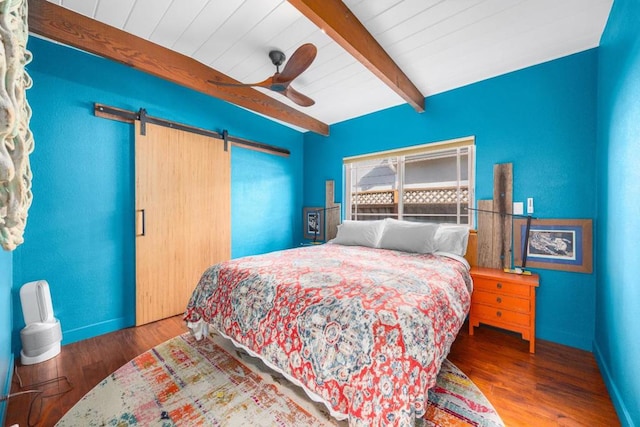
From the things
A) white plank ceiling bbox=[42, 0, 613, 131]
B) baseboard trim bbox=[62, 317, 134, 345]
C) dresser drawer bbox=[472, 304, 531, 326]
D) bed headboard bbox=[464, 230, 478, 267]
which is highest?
white plank ceiling bbox=[42, 0, 613, 131]

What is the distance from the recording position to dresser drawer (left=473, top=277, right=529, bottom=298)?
2148 mm

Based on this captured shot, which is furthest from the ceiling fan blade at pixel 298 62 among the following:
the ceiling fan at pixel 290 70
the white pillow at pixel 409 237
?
the white pillow at pixel 409 237

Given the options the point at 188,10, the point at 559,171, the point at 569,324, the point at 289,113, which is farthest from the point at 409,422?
the point at 289,113

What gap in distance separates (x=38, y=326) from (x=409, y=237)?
10.6ft

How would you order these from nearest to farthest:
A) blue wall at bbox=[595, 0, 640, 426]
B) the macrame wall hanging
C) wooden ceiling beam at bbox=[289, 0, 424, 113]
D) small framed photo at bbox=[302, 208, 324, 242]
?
the macrame wall hanging, blue wall at bbox=[595, 0, 640, 426], wooden ceiling beam at bbox=[289, 0, 424, 113], small framed photo at bbox=[302, 208, 324, 242]

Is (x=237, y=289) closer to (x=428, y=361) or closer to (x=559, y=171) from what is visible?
(x=428, y=361)

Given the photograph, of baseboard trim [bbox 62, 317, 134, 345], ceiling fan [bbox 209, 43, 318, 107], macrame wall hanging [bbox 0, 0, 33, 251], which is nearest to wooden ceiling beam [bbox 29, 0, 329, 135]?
ceiling fan [bbox 209, 43, 318, 107]

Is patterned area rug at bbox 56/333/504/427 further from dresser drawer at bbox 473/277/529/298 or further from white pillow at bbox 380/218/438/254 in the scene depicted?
white pillow at bbox 380/218/438/254

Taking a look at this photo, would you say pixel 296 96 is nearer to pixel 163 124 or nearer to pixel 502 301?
pixel 163 124

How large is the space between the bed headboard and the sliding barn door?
286 cm

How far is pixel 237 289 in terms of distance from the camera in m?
1.82

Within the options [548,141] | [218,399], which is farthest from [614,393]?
[218,399]

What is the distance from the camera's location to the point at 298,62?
73.3 inches

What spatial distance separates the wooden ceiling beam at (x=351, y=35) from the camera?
1526 mm
